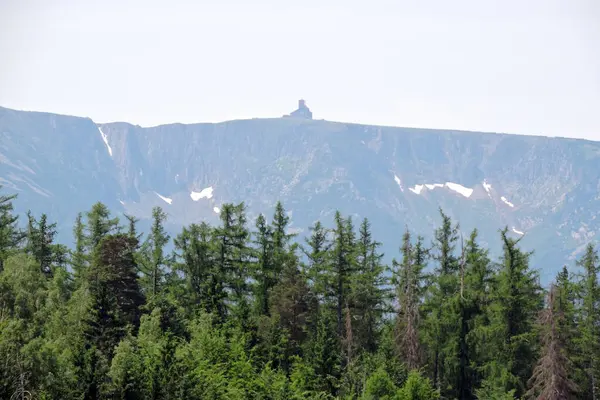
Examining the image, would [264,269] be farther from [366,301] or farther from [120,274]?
[120,274]

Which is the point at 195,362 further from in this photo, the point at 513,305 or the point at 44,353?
the point at 513,305

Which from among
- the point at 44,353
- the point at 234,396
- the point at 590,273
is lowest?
the point at 234,396

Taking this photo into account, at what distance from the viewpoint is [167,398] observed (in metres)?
36.8

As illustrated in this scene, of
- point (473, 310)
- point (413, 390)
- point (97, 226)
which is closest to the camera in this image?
point (413, 390)

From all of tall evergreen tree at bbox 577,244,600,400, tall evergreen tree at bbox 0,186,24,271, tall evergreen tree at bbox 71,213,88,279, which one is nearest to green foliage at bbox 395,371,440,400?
tall evergreen tree at bbox 577,244,600,400

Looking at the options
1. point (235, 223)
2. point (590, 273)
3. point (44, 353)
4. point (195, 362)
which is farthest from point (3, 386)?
point (590, 273)

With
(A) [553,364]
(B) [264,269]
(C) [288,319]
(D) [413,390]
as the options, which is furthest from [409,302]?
(A) [553,364]

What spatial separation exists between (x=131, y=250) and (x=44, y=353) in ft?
63.5

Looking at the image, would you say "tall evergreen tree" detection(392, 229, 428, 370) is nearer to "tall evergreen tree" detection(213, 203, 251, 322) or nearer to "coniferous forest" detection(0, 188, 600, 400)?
"coniferous forest" detection(0, 188, 600, 400)

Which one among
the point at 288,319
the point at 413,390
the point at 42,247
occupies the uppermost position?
the point at 42,247

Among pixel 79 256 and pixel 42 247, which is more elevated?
pixel 42 247

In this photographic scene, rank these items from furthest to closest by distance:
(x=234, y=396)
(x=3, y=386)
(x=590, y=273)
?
(x=590, y=273) → (x=234, y=396) → (x=3, y=386)

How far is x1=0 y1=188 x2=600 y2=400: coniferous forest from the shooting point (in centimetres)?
4050

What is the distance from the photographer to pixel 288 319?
5303 cm
